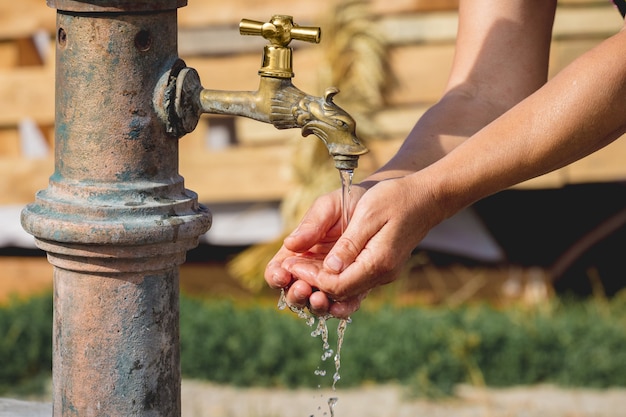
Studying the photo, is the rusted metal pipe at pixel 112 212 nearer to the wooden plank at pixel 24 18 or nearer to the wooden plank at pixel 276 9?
the wooden plank at pixel 276 9

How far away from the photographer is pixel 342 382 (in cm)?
354

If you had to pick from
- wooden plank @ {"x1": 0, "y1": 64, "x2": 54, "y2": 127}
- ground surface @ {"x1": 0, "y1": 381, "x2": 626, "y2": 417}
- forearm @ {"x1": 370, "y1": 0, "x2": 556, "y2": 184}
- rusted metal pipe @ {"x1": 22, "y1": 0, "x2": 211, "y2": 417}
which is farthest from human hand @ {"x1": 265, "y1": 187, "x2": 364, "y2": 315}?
wooden plank @ {"x1": 0, "y1": 64, "x2": 54, "y2": 127}

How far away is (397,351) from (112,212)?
2.12 m

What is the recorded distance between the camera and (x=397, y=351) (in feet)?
11.7

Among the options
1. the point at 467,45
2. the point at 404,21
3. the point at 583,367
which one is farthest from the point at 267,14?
the point at 467,45

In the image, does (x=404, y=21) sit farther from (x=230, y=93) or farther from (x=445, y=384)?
(x=230, y=93)

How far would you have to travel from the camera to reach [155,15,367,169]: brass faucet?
1579 millimetres

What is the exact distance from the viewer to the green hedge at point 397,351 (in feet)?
11.6

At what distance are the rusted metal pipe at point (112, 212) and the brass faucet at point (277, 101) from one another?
1.1 inches

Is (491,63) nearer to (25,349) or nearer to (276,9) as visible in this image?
(276,9)

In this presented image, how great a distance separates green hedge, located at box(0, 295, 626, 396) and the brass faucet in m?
2.00

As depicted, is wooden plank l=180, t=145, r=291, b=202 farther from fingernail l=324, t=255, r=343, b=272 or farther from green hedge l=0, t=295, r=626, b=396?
fingernail l=324, t=255, r=343, b=272

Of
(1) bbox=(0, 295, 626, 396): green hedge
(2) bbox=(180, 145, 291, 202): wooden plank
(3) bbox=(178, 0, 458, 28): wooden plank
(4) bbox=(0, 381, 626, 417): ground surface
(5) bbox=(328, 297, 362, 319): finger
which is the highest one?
(3) bbox=(178, 0, 458, 28): wooden plank

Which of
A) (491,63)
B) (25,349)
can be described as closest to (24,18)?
(25,349)
